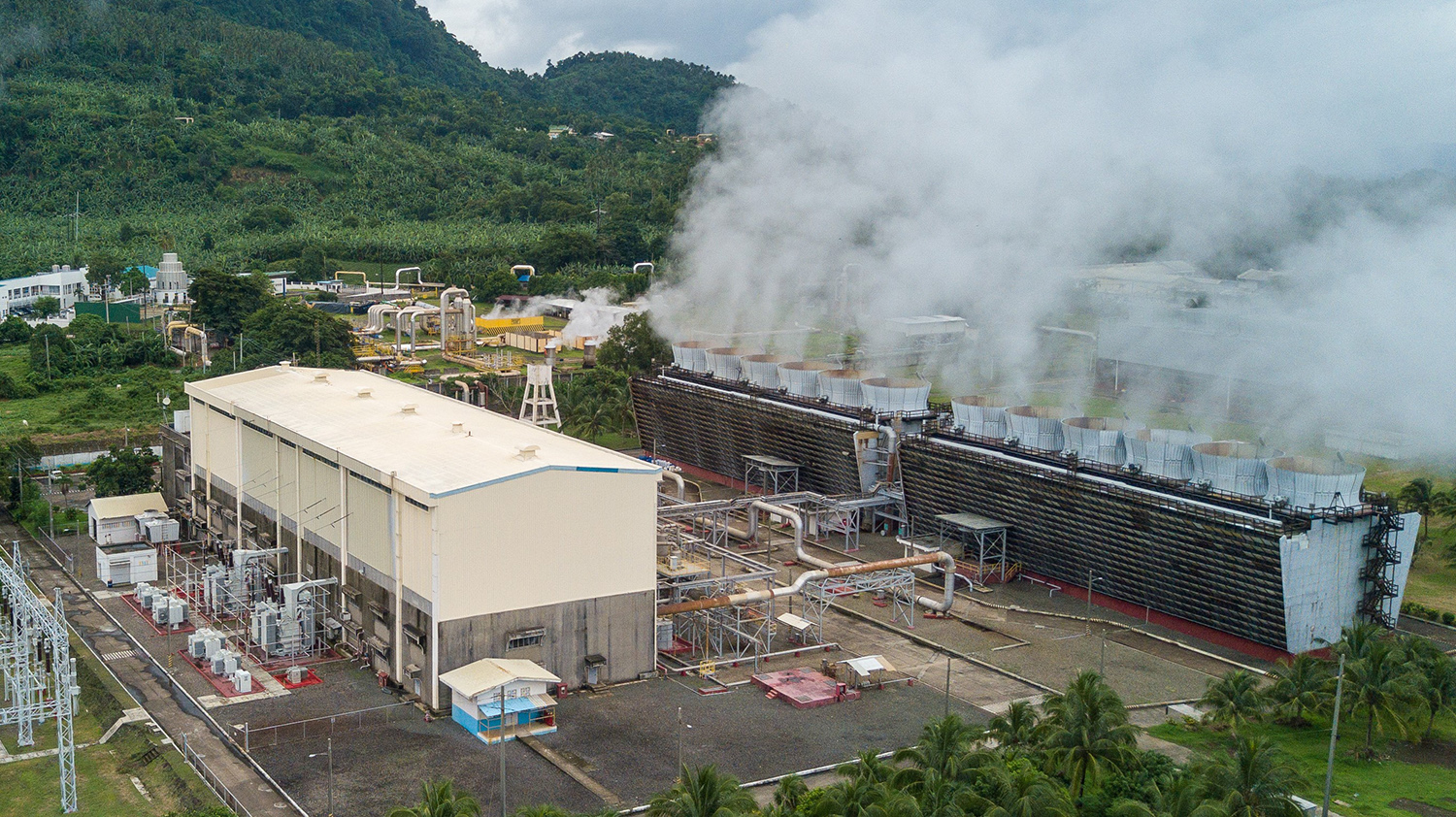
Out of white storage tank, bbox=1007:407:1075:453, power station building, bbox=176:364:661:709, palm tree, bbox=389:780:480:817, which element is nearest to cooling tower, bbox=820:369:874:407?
white storage tank, bbox=1007:407:1075:453

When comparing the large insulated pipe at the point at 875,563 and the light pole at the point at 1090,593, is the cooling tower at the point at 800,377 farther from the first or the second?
the light pole at the point at 1090,593

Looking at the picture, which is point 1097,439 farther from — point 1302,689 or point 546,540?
A: point 546,540

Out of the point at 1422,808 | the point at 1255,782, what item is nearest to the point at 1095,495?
the point at 1422,808

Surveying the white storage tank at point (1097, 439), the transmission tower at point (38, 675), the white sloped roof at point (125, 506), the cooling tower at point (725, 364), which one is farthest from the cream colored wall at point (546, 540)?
the cooling tower at point (725, 364)

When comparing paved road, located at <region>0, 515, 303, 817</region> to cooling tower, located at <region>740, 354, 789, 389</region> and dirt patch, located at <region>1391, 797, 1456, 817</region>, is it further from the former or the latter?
cooling tower, located at <region>740, 354, 789, 389</region>

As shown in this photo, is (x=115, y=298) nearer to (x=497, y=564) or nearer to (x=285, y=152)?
(x=285, y=152)

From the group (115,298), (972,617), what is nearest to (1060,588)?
(972,617)
